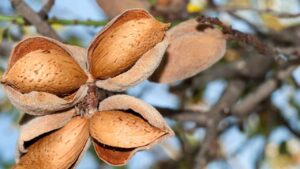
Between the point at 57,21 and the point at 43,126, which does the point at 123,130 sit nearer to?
the point at 43,126

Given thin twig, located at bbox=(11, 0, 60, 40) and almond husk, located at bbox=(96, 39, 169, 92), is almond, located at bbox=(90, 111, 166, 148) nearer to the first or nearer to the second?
almond husk, located at bbox=(96, 39, 169, 92)

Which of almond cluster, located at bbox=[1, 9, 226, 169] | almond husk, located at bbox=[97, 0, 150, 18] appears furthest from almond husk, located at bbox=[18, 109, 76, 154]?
almond husk, located at bbox=[97, 0, 150, 18]

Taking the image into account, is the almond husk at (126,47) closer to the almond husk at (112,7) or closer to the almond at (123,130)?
the almond at (123,130)

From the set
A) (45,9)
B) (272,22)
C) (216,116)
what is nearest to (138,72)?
(45,9)

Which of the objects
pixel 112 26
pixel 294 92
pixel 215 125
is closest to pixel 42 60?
pixel 112 26

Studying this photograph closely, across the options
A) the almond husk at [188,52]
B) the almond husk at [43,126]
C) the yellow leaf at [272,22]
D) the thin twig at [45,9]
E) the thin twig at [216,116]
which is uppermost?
the thin twig at [45,9]

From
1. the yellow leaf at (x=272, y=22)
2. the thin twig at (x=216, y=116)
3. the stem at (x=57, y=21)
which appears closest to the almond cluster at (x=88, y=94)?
the stem at (x=57, y=21)
